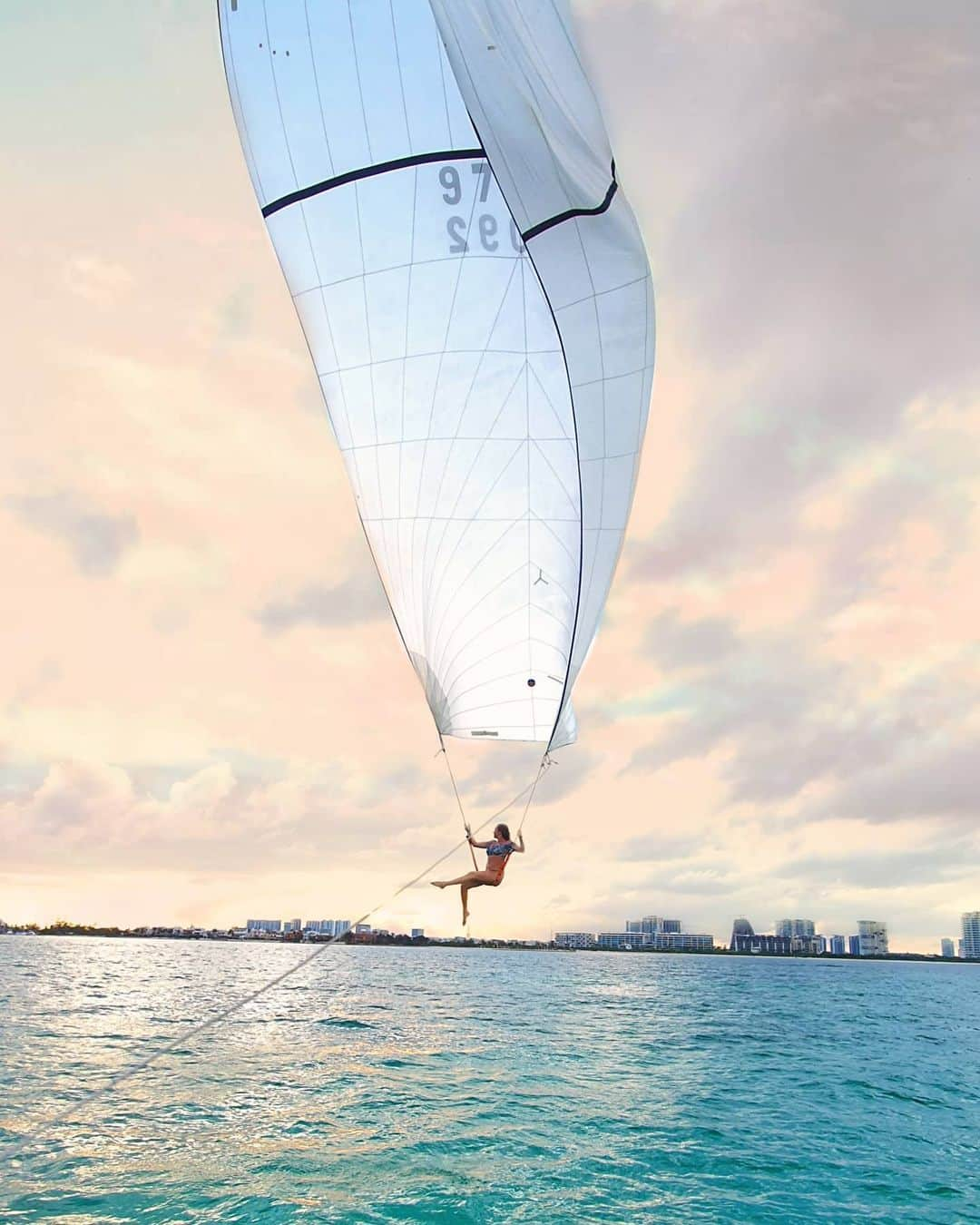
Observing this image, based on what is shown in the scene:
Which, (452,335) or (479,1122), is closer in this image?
(452,335)

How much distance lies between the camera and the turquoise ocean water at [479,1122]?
9.56m

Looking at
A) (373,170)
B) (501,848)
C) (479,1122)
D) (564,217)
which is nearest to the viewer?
(564,217)

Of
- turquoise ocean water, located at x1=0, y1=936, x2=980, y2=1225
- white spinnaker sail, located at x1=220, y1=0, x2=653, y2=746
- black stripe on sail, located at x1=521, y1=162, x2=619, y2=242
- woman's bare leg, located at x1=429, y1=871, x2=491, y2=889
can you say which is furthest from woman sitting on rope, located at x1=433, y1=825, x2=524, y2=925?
black stripe on sail, located at x1=521, y1=162, x2=619, y2=242

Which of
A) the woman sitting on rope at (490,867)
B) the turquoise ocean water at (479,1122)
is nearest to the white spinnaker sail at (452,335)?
the woman sitting on rope at (490,867)

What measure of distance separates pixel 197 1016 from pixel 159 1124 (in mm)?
18885

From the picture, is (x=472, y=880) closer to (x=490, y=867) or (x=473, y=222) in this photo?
(x=490, y=867)

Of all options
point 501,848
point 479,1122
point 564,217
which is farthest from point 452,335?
point 479,1122

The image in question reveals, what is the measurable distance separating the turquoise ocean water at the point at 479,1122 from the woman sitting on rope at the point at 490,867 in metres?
3.14

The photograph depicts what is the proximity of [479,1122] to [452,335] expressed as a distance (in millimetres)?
10980

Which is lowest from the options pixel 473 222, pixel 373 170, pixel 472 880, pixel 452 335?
pixel 472 880

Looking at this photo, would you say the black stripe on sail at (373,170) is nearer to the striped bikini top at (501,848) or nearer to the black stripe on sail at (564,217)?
the black stripe on sail at (564,217)

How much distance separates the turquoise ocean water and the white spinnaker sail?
5249 mm

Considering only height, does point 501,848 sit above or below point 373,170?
below

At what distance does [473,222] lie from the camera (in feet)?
30.7
